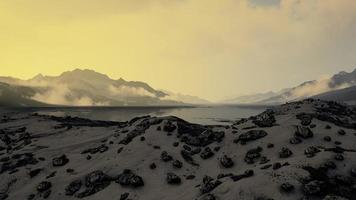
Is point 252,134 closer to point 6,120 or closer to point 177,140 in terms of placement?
point 177,140

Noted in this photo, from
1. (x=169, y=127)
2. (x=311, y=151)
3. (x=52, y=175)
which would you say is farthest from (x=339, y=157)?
(x=52, y=175)

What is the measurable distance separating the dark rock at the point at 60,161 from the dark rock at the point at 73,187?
40.0 ft

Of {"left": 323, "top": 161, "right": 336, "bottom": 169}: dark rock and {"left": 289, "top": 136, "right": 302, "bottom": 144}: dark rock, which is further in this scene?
{"left": 289, "top": 136, "right": 302, "bottom": 144}: dark rock

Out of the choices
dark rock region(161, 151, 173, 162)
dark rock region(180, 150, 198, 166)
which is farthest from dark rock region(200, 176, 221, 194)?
dark rock region(161, 151, 173, 162)

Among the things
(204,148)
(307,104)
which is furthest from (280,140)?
(307,104)

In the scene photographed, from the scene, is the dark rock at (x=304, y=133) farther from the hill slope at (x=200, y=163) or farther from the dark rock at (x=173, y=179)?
the dark rock at (x=173, y=179)

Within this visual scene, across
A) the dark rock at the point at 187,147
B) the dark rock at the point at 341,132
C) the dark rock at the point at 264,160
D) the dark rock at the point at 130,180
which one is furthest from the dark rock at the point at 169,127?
the dark rock at the point at 341,132

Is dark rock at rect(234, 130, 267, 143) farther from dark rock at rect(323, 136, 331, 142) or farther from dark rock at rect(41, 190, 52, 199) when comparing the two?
dark rock at rect(41, 190, 52, 199)

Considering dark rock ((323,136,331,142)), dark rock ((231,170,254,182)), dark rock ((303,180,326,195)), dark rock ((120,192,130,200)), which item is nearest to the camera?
dark rock ((303,180,326,195))

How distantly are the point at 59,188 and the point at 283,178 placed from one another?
36296 mm

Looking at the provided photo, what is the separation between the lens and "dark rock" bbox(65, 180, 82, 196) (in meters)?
61.6

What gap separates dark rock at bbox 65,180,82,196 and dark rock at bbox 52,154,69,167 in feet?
40.0

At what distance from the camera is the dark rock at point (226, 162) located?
203 ft

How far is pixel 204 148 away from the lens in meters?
71.0
